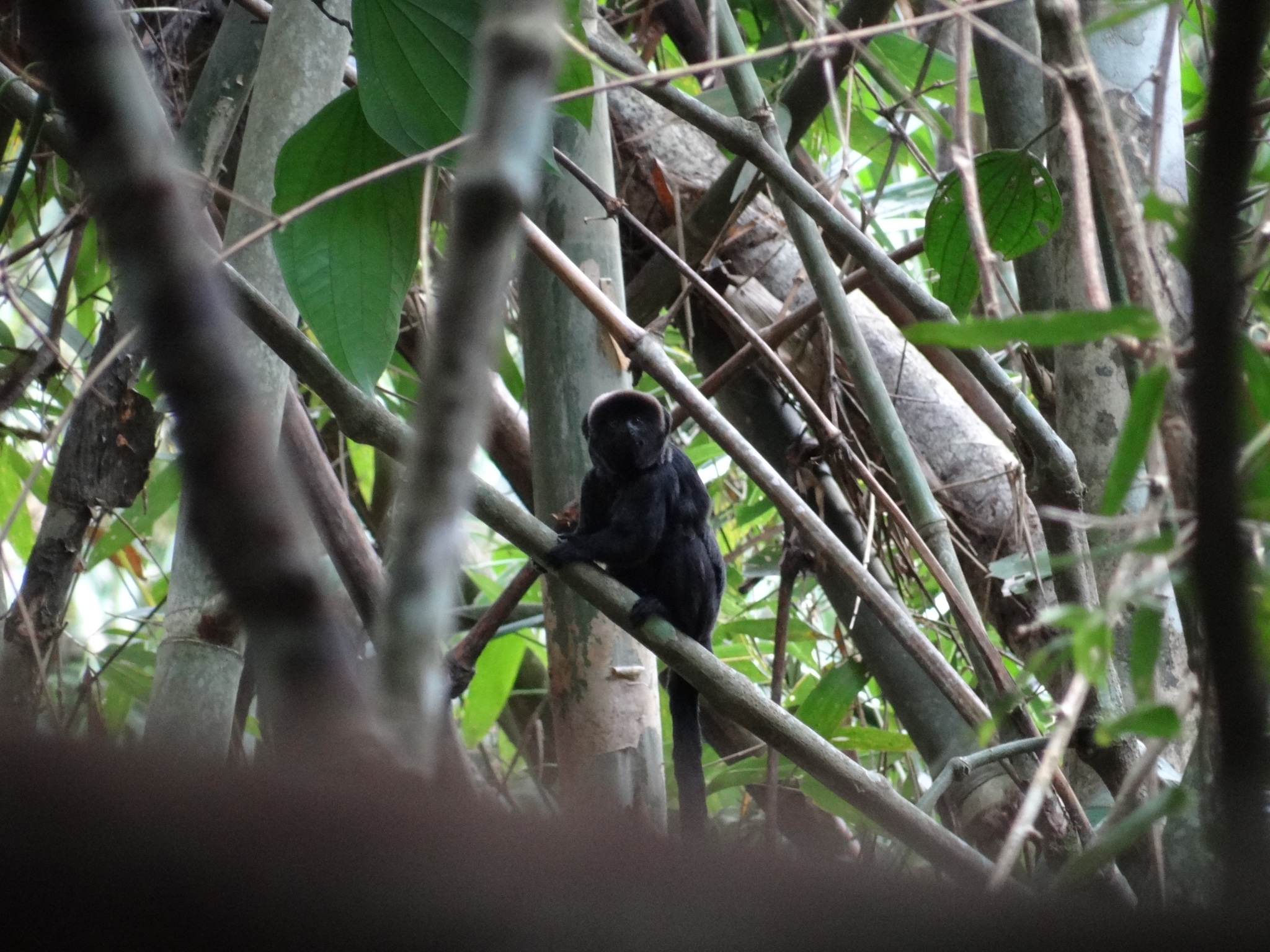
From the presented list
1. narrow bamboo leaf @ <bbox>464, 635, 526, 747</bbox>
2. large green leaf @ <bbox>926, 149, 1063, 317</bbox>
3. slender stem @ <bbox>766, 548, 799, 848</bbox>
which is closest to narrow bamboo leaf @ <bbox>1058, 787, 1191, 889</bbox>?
large green leaf @ <bbox>926, 149, 1063, 317</bbox>

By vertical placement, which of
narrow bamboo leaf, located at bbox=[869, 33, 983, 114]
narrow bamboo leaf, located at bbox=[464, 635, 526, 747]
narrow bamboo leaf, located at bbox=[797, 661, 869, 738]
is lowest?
narrow bamboo leaf, located at bbox=[797, 661, 869, 738]

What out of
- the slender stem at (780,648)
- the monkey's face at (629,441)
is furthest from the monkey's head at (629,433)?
the slender stem at (780,648)

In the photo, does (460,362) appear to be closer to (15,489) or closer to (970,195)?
(970,195)

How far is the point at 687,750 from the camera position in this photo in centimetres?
277

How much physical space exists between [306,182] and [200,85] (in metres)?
0.63

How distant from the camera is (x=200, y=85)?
2.06 metres

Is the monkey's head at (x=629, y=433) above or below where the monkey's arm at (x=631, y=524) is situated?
above

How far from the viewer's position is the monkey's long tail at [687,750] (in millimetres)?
2592

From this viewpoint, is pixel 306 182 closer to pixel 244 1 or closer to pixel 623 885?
pixel 244 1

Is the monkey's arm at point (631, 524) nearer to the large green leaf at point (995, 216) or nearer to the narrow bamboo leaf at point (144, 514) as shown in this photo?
the narrow bamboo leaf at point (144, 514)

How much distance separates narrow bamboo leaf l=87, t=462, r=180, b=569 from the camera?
2832 millimetres

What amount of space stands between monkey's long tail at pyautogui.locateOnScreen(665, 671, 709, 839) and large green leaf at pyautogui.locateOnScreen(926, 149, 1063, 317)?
1.17 meters

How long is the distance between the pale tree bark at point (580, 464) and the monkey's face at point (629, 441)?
1.76 feet

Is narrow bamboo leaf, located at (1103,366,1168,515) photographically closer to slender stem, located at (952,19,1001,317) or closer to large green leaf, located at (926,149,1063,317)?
slender stem, located at (952,19,1001,317)
